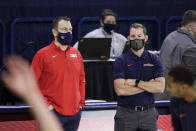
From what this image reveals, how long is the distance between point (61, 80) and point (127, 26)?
6.46m

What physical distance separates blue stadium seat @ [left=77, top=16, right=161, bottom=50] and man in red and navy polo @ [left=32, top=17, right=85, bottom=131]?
574 centimetres

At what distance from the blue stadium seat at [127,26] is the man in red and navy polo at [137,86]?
19.4 ft

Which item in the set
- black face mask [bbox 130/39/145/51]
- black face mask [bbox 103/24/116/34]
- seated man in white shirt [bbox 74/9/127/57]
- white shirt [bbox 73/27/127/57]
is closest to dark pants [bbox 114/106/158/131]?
black face mask [bbox 130/39/145/51]

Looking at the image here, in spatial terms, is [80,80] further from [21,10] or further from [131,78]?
[21,10]

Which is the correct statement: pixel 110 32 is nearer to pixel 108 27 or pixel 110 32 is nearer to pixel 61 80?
pixel 108 27

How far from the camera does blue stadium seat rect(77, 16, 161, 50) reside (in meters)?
9.86

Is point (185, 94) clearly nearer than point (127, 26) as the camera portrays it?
Yes

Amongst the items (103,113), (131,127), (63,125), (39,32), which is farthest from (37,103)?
(39,32)

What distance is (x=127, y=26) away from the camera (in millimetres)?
10125

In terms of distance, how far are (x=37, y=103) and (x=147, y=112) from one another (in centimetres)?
263

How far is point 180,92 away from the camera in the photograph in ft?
9.00

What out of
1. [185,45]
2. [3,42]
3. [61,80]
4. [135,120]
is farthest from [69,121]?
[3,42]

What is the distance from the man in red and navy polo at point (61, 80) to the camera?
3.87m

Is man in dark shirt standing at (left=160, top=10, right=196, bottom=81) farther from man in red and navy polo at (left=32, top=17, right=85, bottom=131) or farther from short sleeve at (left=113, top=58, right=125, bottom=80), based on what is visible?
man in red and navy polo at (left=32, top=17, right=85, bottom=131)
